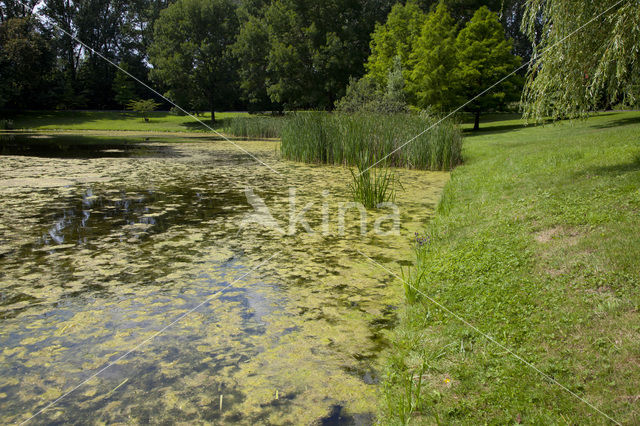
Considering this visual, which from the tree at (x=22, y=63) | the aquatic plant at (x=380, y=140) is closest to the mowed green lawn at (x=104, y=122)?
the tree at (x=22, y=63)

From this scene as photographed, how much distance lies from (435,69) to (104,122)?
2606 cm

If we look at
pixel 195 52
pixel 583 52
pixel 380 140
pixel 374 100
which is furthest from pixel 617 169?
pixel 195 52

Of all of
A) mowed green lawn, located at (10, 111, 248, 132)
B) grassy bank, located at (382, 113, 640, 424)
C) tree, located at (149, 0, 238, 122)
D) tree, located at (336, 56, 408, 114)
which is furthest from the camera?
tree, located at (149, 0, 238, 122)

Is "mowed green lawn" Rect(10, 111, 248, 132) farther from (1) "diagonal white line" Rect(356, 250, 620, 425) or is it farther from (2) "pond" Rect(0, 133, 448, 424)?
(1) "diagonal white line" Rect(356, 250, 620, 425)

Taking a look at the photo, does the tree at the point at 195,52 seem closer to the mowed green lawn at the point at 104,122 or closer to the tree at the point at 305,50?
the mowed green lawn at the point at 104,122

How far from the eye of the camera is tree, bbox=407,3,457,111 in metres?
20.5

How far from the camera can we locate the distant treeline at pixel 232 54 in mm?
32875

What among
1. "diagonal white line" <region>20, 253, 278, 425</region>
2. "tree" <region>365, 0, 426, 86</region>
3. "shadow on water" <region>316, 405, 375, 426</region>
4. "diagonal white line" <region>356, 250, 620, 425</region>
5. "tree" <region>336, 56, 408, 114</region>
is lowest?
"shadow on water" <region>316, 405, 375, 426</region>

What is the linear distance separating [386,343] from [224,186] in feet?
21.7

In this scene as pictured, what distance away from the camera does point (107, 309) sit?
3619 millimetres

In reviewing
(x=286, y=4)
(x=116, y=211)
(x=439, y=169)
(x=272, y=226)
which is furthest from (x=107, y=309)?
(x=286, y=4)

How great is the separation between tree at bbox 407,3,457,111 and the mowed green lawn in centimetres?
1567

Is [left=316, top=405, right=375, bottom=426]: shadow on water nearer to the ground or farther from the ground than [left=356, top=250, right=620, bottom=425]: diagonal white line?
nearer to the ground

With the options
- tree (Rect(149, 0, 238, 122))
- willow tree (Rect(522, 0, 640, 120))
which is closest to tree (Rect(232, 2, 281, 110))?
tree (Rect(149, 0, 238, 122))
